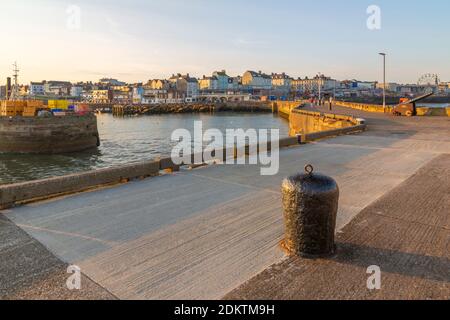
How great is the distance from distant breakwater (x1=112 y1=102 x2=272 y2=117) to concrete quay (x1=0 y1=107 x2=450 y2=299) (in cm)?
10471

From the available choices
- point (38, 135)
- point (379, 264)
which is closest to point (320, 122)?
point (38, 135)

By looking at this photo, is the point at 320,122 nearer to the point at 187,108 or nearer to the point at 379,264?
the point at 379,264

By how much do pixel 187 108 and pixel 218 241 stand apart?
114388 millimetres

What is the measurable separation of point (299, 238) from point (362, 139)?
1484 centimetres

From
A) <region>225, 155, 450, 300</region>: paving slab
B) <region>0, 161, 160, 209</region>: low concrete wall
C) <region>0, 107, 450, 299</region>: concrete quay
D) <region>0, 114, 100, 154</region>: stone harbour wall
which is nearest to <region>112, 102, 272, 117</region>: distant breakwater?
<region>0, 114, 100, 154</region>: stone harbour wall

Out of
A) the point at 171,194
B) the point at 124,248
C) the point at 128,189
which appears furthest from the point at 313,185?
the point at 128,189

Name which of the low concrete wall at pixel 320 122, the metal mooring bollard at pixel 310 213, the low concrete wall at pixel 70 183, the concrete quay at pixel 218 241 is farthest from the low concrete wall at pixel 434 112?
the metal mooring bollard at pixel 310 213

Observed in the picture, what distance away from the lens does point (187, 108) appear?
385 feet

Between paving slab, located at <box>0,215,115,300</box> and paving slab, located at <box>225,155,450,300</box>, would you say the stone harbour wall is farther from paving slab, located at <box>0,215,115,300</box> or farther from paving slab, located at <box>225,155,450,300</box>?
paving slab, located at <box>225,155,450,300</box>

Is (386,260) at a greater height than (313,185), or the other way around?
(313,185)

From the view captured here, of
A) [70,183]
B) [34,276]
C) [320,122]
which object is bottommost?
[34,276]

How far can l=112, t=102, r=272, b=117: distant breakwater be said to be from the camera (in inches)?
4375

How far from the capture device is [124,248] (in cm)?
489
